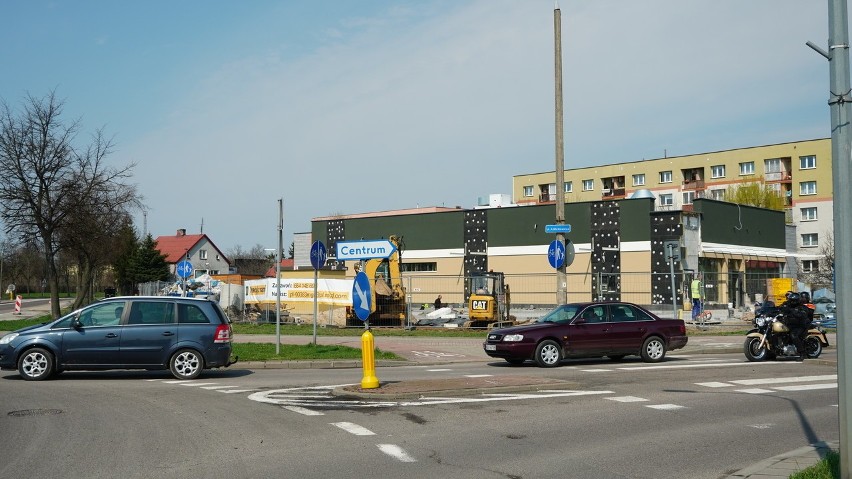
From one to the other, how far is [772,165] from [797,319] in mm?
62066

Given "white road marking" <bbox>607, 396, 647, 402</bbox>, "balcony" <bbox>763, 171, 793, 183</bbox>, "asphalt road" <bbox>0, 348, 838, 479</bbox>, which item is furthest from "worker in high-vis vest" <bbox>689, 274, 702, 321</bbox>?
"balcony" <bbox>763, 171, 793, 183</bbox>

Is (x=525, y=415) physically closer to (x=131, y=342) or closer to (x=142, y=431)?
(x=142, y=431)

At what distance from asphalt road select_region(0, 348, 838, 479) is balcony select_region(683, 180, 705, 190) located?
6604cm

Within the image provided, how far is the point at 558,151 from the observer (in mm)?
23219

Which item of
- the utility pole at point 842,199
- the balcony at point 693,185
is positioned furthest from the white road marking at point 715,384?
the balcony at point 693,185

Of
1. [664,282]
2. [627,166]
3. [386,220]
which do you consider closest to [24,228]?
[386,220]

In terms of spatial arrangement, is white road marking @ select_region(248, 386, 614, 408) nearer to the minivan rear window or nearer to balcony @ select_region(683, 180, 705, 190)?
the minivan rear window

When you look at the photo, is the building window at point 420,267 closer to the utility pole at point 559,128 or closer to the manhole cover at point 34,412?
the utility pole at point 559,128

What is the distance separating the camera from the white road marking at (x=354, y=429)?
988cm

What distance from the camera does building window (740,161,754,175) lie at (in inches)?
3029

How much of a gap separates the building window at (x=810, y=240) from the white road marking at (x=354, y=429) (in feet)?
235

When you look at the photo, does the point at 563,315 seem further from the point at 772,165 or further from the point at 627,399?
the point at 772,165

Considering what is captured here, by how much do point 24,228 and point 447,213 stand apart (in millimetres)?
26575

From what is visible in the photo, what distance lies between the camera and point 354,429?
10.2m
